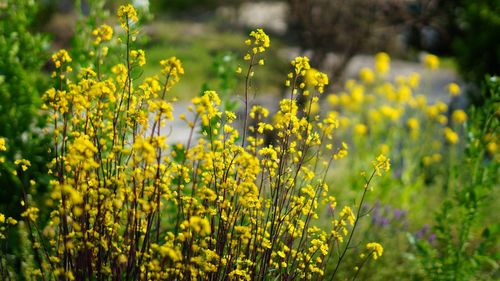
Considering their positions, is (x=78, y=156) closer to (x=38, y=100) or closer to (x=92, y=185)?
(x=92, y=185)

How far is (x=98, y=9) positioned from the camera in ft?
15.3

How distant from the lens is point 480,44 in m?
8.79

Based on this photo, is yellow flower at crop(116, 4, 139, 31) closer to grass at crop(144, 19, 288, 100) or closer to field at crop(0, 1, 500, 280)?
field at crop(0, 1, 500, 280)

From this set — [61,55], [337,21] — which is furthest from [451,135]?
[61,55]

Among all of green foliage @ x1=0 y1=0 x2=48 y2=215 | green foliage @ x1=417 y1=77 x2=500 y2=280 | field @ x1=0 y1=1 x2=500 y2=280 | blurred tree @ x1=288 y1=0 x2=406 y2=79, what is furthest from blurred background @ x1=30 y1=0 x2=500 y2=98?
green foliage @ x1=417 y1=77 x2=500 y2=280

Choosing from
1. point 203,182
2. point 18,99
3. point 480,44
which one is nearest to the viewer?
point 203,182

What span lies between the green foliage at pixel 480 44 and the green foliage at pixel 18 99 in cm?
612

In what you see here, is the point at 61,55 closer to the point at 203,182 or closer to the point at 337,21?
the point at 203,182

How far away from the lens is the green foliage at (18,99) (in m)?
4.31

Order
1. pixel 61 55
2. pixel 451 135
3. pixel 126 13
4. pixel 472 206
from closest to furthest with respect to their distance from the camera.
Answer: pixel 126 13 < pixel 61 55 < pixel 472 206 < pixel 451 135

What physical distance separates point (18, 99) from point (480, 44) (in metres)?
6.52

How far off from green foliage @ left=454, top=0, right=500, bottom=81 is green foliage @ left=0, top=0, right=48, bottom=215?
6123mm

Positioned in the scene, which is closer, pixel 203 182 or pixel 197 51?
pixel 203 182

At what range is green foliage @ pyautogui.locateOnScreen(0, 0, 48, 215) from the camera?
14.1ft
